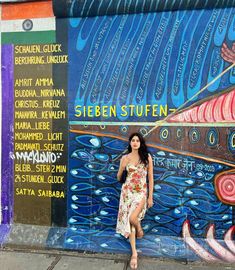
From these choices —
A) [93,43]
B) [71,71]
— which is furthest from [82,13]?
[71,71]

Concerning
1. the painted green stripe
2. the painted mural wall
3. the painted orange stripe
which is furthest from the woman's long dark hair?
the painted orange stripe

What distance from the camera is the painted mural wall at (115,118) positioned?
479 centimetres

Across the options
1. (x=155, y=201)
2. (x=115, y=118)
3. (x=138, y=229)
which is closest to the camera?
(x=138, y=229)

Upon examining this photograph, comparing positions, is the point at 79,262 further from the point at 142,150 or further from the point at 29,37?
the point at 29,37

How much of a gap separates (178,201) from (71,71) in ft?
7.45

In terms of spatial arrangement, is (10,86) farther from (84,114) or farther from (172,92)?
(172,92)

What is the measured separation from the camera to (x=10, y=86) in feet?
17.7

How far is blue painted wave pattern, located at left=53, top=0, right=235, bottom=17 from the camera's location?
479 centimetres

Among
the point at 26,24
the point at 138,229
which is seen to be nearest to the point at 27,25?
the point at 26,24

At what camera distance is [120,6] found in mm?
4996

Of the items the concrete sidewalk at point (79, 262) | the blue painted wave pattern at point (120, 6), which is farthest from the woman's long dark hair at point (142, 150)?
the blue painted wave pattern at point (120, 6)

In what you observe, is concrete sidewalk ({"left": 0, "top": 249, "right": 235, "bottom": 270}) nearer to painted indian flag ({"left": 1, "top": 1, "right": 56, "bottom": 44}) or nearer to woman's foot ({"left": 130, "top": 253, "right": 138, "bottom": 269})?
woman's foot ({"left": 130, "top": 253, "right": 138, "bottom": 269})

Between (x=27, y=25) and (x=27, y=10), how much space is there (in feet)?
0.68

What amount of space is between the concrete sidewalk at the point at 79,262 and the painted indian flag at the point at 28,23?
2914 millimetres
